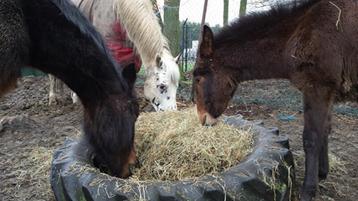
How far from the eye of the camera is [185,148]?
3.67 metres

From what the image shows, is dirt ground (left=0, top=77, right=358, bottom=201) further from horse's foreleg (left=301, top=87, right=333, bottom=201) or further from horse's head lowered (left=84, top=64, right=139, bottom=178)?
horse's head lowered (left=84, top=64, right=139, bottom=178)

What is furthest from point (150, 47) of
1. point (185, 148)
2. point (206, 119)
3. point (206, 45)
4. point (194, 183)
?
point (194, 183)

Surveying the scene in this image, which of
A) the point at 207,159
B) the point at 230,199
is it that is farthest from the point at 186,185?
the point at 207,159

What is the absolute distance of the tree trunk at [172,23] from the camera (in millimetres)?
9219

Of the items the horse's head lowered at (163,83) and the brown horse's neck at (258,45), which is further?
the horse's head lowered at (163,83)

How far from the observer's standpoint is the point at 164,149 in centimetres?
375

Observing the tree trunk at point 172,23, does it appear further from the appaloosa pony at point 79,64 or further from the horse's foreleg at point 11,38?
the horse's foreleg at point 11,38

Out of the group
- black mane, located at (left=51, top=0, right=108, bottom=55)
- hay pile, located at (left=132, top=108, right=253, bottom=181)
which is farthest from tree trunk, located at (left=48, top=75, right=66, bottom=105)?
black mane, located at (left=51, top=0, right=108, bottom=55)

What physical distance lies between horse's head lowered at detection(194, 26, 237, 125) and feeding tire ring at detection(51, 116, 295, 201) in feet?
2.18

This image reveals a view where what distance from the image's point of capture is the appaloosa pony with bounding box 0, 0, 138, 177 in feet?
8.95

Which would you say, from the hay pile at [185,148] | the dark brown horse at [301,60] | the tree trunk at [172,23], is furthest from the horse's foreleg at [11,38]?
the tree trunk at [172,23]

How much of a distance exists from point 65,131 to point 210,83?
8.22 ft

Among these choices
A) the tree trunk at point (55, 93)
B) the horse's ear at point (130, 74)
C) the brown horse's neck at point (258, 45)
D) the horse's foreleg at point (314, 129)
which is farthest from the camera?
the tree trunk at point (55, 93)

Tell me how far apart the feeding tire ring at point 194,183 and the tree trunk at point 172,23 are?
594 cm
